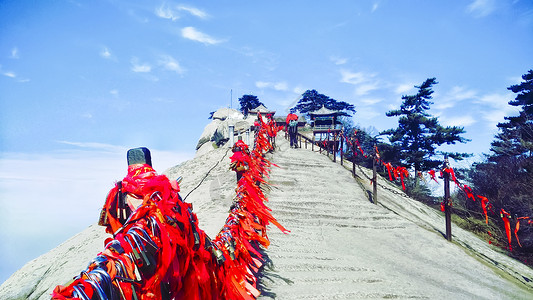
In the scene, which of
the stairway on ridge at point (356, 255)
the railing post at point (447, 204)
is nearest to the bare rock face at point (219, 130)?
the stairway on ridge at point (356, 255)

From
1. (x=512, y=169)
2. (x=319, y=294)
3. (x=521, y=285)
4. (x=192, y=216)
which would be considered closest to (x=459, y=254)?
(x=521, y=285)

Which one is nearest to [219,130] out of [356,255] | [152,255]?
[356,255]

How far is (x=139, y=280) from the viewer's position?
5.71 feet

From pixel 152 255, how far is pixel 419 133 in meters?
26.4

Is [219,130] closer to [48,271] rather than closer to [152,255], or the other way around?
[48,271]

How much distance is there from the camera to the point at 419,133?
968 inches

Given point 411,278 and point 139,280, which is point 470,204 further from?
point 139,280

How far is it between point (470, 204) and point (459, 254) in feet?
40.4

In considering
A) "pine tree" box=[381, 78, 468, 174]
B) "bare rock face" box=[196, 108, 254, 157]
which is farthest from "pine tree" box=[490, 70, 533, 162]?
"bare rock face" box=[196, 108, 254, 157]

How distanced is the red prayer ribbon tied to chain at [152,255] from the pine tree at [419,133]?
24.4 meters

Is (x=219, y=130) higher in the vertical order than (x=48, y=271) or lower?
higher

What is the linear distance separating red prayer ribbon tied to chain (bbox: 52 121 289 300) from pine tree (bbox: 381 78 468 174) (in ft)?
80.2

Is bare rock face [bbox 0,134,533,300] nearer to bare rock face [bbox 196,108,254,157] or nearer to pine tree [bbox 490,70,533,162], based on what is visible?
bare rock face [bbox 196,108,254,157]

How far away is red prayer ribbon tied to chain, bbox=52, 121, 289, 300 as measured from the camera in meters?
1.52
